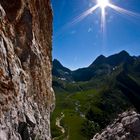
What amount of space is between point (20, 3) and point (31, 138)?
741 centimetres

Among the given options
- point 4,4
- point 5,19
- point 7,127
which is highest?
point 4,4

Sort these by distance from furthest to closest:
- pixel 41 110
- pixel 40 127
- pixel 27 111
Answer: pixel 41 110
pixel 40 127
pixel 27 111

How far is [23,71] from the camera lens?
1714 centimetres

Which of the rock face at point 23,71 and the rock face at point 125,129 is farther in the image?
the rock face at point 125,129

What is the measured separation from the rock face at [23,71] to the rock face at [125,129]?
34.8 feet

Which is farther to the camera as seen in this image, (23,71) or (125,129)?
(125,129)

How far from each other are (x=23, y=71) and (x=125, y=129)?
17.7 meters

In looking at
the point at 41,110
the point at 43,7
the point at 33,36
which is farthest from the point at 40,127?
the point at 43,7

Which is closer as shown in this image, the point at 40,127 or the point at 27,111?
the point at 27,111

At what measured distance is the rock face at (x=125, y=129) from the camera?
3069 centimetres

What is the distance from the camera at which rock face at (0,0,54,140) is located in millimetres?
13961

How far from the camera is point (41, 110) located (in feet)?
68.5

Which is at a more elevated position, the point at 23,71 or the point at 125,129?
the point at 125,129

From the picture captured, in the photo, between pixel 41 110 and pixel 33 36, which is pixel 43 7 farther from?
pixel 41 110
